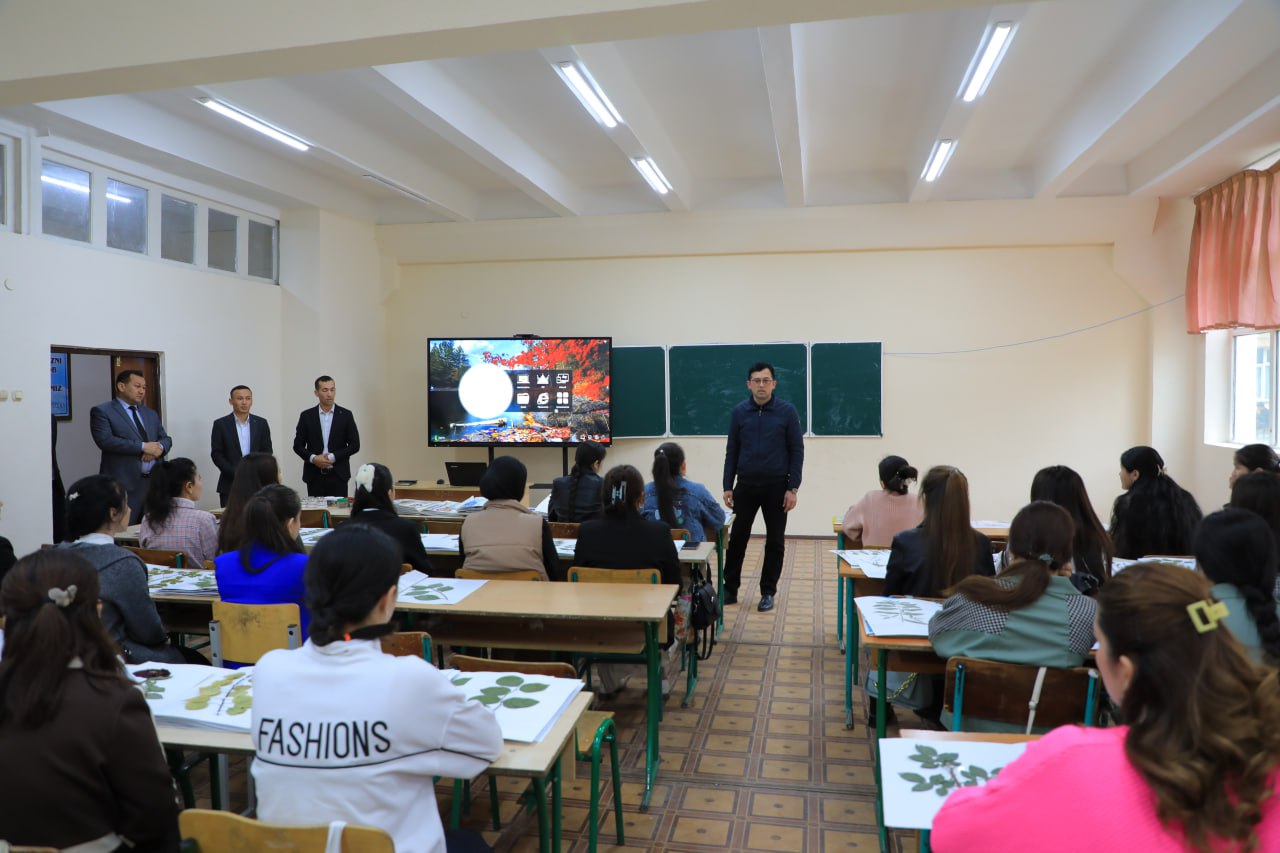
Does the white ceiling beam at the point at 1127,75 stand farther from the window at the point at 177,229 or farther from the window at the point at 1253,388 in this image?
the window at the point at 177,229

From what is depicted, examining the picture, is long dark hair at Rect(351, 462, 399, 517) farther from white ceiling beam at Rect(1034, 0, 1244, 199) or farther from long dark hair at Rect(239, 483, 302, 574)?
white ceiling beam at Rect(1034, 0, 1244, 199)

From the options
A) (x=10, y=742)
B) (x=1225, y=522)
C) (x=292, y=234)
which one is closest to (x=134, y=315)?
(x=292, y=234)

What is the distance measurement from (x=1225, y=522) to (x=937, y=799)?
44.7 inches

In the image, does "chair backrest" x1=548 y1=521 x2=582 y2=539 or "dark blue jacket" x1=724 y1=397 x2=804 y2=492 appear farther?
"dark blue jacket" x1=724 y1=397 x2=804 y2=492

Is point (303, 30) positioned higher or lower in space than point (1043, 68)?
lower

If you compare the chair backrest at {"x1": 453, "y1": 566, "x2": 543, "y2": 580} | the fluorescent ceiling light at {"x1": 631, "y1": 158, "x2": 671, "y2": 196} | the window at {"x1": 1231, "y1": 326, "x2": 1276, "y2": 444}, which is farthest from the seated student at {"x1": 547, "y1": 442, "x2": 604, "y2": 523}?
the window at {"x1": 1231, "y1": 326, "x2": 1276, "y2": 444}

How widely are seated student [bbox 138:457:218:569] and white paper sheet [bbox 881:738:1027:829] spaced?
11.1ft

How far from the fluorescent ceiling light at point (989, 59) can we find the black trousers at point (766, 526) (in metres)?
2.56

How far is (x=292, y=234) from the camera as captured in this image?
7.74 m

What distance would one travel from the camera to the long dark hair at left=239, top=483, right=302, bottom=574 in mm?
2770

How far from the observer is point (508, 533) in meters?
3.49

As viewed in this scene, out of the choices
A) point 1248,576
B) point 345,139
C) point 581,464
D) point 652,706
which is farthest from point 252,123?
point 1248,576

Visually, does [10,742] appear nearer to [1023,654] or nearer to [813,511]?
[1023,654]

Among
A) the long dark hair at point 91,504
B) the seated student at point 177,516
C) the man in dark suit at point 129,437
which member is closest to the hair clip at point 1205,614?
the long dark hair at point 91,504
